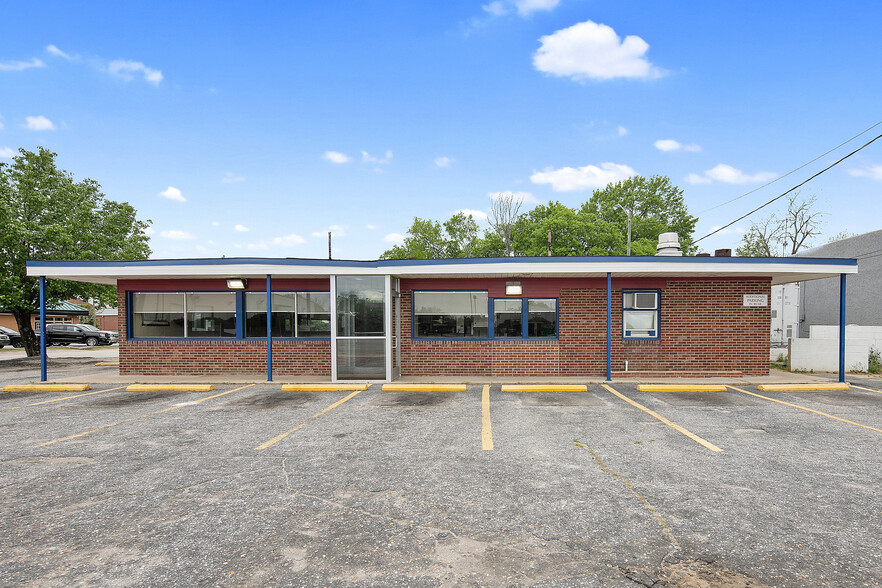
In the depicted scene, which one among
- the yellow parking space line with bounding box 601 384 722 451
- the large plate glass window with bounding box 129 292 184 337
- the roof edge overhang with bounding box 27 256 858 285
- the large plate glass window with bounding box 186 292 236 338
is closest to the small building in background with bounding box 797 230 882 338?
the roof edge overhang with bounding box 27 256 858 285

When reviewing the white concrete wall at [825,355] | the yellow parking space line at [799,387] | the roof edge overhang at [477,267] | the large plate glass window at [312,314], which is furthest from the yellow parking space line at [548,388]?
the white concrete wall at [825,355]

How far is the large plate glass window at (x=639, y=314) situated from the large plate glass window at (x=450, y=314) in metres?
4.06

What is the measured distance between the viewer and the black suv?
1152 inches

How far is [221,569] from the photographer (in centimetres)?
335

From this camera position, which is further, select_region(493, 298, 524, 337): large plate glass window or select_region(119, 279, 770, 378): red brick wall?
select_region(493, 298, 524, 337): large plate glass window

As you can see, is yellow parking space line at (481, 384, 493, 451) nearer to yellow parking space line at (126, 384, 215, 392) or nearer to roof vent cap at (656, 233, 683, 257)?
yellow parking space line at (126, 384, 215, 392)

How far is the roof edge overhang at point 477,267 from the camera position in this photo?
37.3ft

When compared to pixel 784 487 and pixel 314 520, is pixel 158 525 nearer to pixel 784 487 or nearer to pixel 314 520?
pixel 314 520

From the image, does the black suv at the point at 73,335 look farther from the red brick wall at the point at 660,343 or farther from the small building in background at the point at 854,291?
the small building in background at the point at 854,291

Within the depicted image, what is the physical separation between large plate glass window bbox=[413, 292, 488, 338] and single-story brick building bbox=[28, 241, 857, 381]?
1.2 inches

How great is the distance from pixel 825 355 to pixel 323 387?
15.7m

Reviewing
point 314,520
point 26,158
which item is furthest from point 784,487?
point 26,158

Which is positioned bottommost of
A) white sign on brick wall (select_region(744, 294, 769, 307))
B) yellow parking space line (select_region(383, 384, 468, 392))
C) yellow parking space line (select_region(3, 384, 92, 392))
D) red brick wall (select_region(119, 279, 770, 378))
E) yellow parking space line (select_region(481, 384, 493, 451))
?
yellow parking space line (select_region(3, 384, 92, 392))

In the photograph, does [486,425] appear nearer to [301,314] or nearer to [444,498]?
[444,498]
